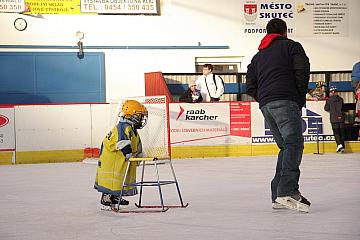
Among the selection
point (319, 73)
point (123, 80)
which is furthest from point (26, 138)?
point (319, 73)

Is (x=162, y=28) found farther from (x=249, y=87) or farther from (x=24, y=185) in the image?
(x=249, y=87)

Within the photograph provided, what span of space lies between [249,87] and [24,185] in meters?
4.74

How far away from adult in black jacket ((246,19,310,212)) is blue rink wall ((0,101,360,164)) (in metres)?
9.94

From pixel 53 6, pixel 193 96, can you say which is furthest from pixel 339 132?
pixel 53 6

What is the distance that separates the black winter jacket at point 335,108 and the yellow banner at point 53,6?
8273 mm

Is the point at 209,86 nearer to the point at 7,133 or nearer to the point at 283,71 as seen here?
the point at 7,133

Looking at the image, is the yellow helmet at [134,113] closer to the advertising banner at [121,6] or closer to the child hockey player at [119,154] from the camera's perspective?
the child hockey player at [119,154]

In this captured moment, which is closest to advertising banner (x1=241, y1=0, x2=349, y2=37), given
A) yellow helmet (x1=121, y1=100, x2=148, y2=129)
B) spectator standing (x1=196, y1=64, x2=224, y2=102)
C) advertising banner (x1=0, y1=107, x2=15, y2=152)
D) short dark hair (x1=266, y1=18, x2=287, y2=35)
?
spectator standing (x1=196, y1=64, x2=224, y2=102)

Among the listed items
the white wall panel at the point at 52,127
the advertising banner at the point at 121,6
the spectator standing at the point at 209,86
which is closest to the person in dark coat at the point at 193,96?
the spectator standing at the point at 209,86

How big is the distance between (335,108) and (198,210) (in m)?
11.1

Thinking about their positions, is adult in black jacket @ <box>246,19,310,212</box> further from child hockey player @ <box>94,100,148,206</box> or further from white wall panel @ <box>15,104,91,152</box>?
white wall panel @ <box>15,104,91,152</box>

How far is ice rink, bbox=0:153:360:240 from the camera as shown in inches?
249

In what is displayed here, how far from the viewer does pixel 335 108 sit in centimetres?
1838

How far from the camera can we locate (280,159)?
7.62 meters
